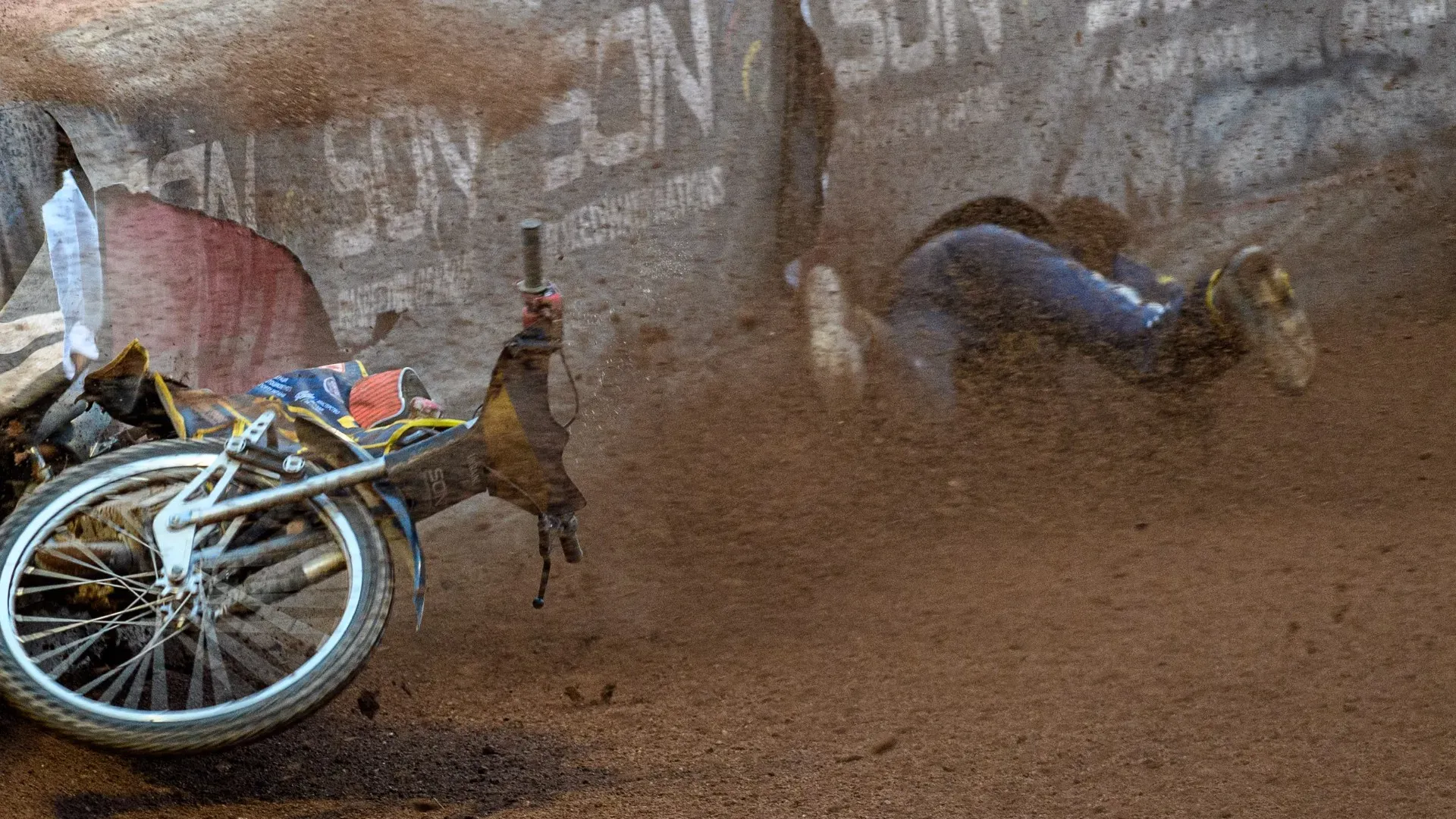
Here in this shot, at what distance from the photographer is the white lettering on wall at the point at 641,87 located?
4395mm

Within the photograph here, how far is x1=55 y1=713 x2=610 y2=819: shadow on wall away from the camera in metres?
3.29

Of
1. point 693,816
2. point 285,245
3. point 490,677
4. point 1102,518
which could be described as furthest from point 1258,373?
point 285,245

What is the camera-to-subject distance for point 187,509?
3.04m

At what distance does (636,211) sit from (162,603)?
2.20 metres

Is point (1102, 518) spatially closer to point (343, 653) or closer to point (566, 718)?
point (566, 718)

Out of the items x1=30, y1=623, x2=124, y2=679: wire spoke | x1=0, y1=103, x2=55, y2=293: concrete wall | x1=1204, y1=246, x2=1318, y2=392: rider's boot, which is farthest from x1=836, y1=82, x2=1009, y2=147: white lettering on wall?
x1=30, y1=623, x2=124, y2=679: wire spoke

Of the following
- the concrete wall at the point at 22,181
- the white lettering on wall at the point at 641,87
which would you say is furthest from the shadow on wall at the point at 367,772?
the white lettering on wall at the point at 641,87

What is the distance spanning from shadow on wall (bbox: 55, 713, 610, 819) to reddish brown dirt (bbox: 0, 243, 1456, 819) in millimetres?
10

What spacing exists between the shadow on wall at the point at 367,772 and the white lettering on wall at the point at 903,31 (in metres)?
2.71

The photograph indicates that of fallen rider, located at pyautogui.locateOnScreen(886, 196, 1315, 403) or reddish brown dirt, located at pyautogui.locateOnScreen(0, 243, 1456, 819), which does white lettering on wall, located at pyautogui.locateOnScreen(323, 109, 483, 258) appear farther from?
fallen rider, located at pyautogui.locateOnScreen(886, 196, 1315, 403)

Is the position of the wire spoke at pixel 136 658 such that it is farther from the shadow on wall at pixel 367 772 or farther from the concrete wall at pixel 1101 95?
the concrete wall at pixel 1101 95

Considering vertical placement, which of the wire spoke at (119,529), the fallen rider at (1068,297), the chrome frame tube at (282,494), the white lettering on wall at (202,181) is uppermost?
the white lettering on wall at (202,181)

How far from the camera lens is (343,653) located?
3.05 metres

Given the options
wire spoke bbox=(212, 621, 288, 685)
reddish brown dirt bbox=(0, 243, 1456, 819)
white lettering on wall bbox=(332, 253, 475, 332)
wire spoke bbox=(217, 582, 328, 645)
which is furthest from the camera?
white lettering on wall bbox=(332, 253, 475, 332)
